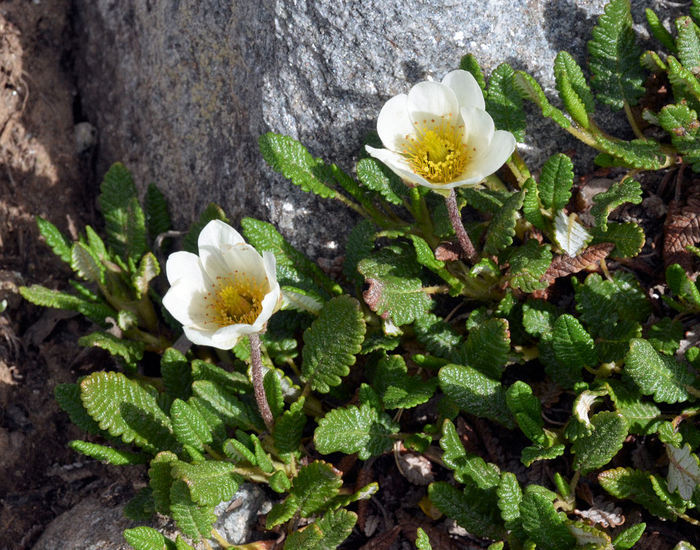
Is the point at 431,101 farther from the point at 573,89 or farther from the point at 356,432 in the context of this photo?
the point at 356,432

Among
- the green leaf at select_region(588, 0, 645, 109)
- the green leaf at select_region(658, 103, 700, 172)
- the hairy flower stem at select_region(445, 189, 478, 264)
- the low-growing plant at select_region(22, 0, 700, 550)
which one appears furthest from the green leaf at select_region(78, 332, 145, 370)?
the green leaf at select_region(658, 103, 700, 172)

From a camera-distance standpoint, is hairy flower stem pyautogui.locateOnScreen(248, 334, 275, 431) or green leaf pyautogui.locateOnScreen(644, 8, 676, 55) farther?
green leaf pyautogui.locateOnScreen(644, 8, 676, 55)

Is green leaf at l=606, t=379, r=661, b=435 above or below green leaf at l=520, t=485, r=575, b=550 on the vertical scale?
above

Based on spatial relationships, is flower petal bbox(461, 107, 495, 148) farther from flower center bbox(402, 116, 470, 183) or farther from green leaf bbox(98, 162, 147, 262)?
green leaf bbox(98, 162, 147, 262)

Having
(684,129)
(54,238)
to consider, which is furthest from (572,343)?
(54,238)

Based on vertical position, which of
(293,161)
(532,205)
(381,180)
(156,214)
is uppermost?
(293,161)

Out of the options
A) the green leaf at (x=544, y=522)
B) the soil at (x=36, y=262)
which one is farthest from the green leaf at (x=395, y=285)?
the soil at (x=36, y=262)
